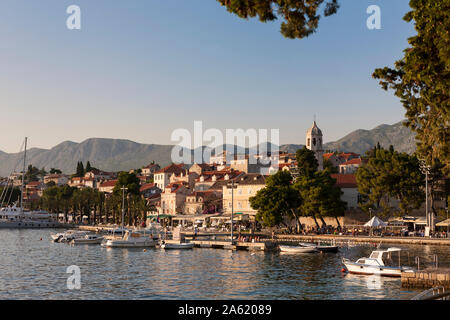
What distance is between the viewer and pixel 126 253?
61.3 m

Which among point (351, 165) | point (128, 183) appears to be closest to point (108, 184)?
point (128, 183)

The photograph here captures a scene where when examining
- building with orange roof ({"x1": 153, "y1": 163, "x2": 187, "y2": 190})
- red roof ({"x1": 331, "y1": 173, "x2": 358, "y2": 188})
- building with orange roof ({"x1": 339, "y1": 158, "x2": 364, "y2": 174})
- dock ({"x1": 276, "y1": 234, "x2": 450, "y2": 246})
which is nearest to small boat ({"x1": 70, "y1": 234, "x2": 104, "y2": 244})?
dock ({"x1": 276, "y1": 234, "x2": 450, "y2": 246})

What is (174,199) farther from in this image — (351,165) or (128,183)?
(351,165)

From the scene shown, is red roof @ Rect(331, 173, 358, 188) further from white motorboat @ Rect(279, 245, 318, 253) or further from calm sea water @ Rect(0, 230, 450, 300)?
white motorboat @ Rect(279, 245, 318, 253)

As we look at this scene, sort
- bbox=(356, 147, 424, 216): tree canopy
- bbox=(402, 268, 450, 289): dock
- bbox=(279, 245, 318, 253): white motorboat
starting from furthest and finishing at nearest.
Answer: bbox=(356, 147, 424, 216): tree canopy → bbox=(279, 245, 318, 253): white motorboat → bbox=(402, 268, 450, 289): dock

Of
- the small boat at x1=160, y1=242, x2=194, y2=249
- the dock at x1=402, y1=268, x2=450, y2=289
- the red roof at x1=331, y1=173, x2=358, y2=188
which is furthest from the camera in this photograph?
the red roof at x1=331, y1=173, x2=358, y2=188

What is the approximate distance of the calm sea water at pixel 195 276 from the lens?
104 ft

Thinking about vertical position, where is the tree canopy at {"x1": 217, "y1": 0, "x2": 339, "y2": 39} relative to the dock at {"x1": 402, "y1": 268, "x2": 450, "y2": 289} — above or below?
above

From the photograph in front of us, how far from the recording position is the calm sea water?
104 feet

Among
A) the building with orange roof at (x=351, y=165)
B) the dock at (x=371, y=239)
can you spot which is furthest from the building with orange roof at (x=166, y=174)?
the dock at (x=371, y=239)

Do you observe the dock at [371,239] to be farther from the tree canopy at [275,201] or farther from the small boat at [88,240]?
the small boat at [88,240]

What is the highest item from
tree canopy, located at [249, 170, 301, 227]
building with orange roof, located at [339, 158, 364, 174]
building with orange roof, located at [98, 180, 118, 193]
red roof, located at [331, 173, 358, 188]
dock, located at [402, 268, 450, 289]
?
building with orange roof, located at [339, 158, 364, 174]
